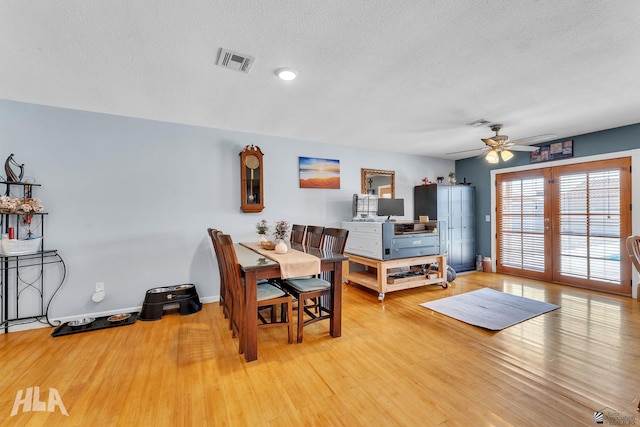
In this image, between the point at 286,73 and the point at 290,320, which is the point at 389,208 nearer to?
the point at 290,320

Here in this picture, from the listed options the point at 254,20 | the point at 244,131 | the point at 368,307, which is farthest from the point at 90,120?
the point at 368,307

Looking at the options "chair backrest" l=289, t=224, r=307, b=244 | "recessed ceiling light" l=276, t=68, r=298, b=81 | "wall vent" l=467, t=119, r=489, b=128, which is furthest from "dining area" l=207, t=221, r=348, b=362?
"wall vent" l=467, t=119, r=489, b=128

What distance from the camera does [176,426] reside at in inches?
60.7

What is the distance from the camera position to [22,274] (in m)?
2.85

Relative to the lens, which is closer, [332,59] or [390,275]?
[332,59]

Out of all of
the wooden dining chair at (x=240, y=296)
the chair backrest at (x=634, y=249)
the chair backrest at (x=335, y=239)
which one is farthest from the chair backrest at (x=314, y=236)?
the chair backrest at (x=634, y=249)

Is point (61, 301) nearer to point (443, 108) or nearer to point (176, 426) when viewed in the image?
point (176, 426)

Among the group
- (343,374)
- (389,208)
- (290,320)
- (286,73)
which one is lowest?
(343,374)

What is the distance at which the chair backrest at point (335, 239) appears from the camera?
2.79 metres

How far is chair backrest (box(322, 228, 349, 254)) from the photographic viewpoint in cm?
279

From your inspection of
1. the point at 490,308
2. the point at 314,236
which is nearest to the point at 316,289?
the point at 314,236

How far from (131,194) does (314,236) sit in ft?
7.39

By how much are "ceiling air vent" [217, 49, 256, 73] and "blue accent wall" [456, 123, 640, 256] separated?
499cm

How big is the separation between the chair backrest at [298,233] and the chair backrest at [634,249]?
2.95m
